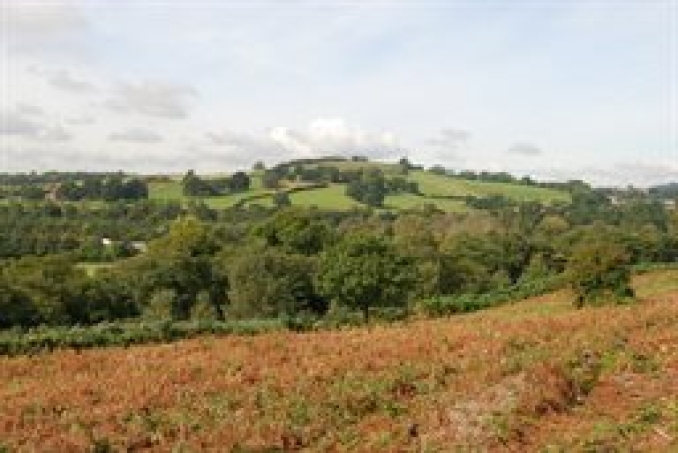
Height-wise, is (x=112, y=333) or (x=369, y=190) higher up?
(x=369, y=190)

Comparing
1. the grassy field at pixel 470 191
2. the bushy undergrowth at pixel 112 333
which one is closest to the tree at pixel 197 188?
the grassy field at pixel 470 191

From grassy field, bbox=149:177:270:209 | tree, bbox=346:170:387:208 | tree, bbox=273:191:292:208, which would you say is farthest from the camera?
tree, bbox=346:170:387:208

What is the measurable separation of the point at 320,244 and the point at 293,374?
240 feet

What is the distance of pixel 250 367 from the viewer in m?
20.8

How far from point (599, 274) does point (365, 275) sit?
18.2 metres

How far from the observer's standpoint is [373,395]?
17.0 meters

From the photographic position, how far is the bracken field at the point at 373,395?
14227 mm

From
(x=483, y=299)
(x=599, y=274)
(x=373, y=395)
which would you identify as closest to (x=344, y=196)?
(x=483, y=299)

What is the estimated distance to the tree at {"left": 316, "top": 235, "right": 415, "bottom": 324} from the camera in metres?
58.6

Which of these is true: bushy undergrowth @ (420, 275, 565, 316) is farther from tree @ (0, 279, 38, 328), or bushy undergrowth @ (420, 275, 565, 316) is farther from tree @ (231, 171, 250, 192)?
tree @ (231, 171, 250, 192)

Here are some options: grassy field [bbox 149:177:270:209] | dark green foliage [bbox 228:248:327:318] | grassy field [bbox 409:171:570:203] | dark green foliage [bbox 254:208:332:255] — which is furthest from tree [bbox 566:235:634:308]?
grassy field [bbox 409:171:570:203]

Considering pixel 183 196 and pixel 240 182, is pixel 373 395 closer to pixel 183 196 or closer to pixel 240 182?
pixel 183 196

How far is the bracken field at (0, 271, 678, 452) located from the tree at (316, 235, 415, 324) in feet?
110

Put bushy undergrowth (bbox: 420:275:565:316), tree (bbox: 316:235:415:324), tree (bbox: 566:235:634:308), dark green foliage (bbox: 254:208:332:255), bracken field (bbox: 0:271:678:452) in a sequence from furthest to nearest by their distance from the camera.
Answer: dark green foliage (bbox: 254:208:332:255) < tree (bbox: 316:235:415:324) < bushy undergrowth (bbox: 420:275:565:316) < tree (bbox: 566:235:634:308) < bracken field (bbox: 0:271:678:452)
